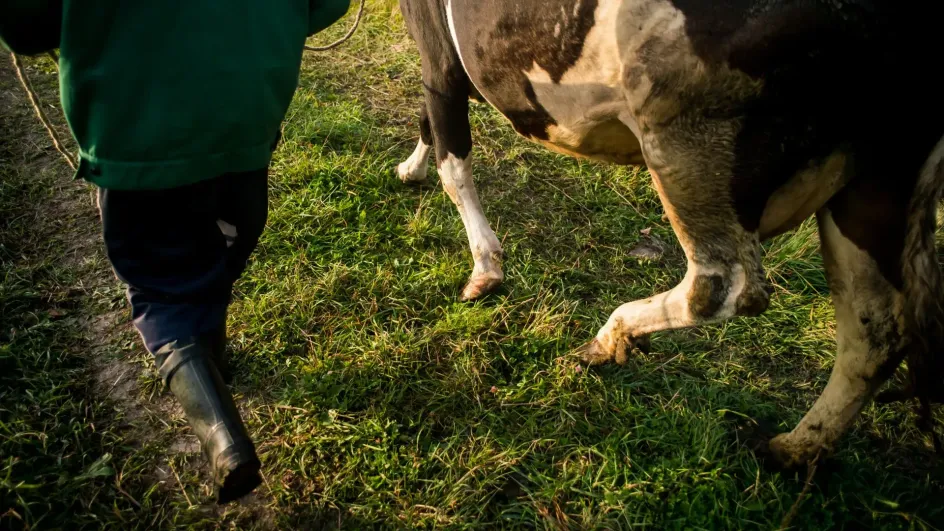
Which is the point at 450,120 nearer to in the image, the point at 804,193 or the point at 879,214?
the point at 804,193

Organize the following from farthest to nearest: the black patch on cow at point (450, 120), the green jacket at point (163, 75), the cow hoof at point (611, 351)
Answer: the black patch on cow at point (450, 120) < the cow hoof at point (611, 351) < the green jacket at point (163, 75)

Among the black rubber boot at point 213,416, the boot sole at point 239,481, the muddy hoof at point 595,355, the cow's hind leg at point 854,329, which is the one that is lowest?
the muddy hoof at point 595,355

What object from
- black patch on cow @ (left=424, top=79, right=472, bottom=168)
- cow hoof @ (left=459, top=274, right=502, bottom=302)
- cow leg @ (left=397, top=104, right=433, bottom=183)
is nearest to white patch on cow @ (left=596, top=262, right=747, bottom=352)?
cow hoof @ (left=459, top=274, right=502, bottom=302)

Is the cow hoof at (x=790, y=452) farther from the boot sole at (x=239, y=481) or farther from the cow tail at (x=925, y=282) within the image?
the boot sole at (x=239, y=481)

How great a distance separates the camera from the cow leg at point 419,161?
10.8 ft

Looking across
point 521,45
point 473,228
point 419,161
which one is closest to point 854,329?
point 521,45

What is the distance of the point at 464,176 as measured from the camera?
113 inches

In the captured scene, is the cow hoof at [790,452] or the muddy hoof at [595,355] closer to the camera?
the cow hoof at [790,452]

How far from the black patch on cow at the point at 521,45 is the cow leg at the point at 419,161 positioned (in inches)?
37.1

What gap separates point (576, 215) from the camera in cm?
338

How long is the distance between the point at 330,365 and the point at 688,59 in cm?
168

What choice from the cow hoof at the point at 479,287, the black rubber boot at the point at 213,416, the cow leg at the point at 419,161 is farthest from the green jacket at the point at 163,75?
the cow leg at the point at 419,161

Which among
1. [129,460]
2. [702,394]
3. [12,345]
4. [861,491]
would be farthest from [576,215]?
[12,345]

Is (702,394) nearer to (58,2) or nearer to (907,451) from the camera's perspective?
(907,451)
